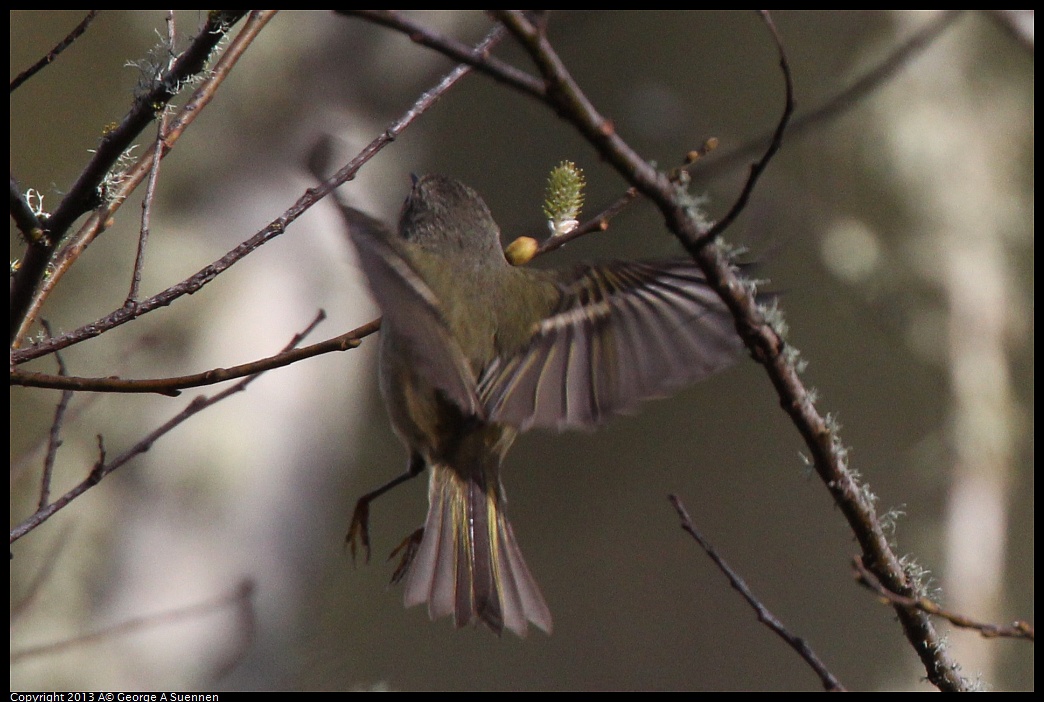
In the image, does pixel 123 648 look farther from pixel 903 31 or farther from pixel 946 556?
pixel 903 31

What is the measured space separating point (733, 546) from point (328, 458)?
67.0 inches

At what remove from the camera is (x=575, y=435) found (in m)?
4.06

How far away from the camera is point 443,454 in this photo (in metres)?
1.71

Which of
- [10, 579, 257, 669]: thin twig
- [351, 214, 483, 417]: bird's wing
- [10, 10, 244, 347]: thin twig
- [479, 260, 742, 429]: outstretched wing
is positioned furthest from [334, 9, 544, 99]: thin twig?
[10, 579, 257, 669]: thin twig

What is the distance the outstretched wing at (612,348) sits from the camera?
53.7 inches

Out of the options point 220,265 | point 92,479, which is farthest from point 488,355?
point 92,479

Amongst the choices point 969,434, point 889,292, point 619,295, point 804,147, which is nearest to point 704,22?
point 804,147

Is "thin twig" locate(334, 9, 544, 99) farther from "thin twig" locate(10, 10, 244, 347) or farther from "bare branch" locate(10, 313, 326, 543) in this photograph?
"bare branch" locate(10, 313, 326, 543)

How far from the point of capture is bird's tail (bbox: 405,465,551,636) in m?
1.60

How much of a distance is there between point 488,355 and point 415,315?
0.74 feet

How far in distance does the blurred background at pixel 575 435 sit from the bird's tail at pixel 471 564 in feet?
2.58

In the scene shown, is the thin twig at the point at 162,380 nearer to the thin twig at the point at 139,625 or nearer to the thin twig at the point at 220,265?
the thin twig at the point at 220,265

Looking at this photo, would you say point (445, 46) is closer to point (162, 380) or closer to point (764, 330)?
point (764, 330)

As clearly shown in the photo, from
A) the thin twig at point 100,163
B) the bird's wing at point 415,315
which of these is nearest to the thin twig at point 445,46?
the thin twig at point 100,163
